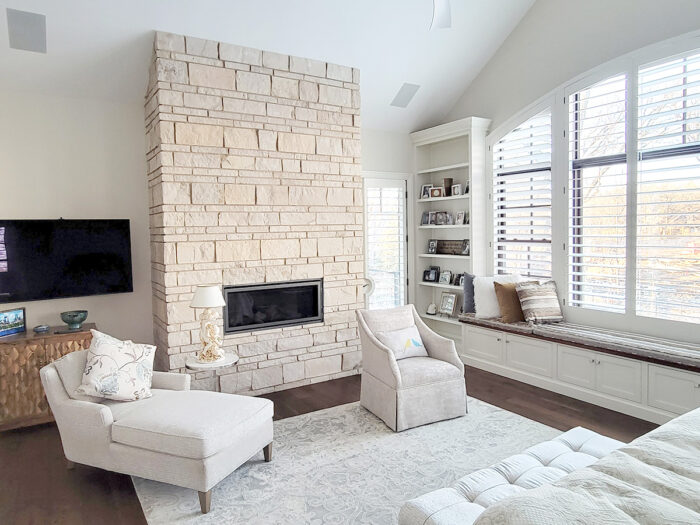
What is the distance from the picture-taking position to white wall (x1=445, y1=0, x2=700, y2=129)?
4148mm

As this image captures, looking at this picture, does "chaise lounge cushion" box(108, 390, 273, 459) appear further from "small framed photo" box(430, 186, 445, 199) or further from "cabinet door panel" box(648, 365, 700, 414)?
"small framed photo" box(430, 186, 445, 199)

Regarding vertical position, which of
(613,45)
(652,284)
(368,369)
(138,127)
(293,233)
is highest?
(613,45)

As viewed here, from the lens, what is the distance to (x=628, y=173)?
433cm

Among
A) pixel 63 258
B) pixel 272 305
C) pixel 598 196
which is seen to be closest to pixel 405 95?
pixel 598 196

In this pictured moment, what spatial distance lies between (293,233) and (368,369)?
61.6 inches

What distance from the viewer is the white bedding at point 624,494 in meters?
1.46

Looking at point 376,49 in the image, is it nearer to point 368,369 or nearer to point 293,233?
→ point 293,233

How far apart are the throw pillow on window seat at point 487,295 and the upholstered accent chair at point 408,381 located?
4.37 ft

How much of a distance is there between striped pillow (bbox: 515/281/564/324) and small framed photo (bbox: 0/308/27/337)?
461cm

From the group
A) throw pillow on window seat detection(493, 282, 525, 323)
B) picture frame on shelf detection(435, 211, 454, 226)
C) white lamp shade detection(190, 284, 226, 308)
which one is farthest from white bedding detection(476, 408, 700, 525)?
picture frame on shelf detection(435, 211, 454, 226)

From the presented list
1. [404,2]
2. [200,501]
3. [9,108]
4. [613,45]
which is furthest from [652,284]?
[9,108]

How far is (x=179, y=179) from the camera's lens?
13.9 feet

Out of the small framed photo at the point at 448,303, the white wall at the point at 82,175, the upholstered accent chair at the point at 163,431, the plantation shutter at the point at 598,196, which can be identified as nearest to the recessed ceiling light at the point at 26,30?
the white wall at the point at 82,175

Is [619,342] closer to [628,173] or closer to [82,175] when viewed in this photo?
[628,173]
